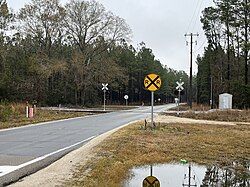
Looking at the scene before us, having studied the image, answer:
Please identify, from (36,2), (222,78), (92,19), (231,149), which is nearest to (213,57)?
(222,78)

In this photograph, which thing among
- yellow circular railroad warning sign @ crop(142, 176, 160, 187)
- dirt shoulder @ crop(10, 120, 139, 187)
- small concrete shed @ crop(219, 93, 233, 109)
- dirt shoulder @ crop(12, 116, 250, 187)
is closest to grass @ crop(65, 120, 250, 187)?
dirt shoulder @ crop(12, 116, 250, 187)

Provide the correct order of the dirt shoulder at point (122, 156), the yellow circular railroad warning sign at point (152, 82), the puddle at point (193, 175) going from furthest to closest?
the yellow circular railroad warning sign at point (152, 82) → the dirt shoulder at point (122, 156) → the puddle at point (193, 175)

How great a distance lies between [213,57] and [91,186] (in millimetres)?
76007

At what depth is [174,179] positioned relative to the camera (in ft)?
29.5

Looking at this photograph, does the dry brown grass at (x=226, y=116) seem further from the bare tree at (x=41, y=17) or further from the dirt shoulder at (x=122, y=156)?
the bare tree at (x=41, y=17)

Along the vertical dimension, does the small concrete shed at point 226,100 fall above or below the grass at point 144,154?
above

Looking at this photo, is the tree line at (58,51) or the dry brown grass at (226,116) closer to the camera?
the dry brown grass at (226,116)

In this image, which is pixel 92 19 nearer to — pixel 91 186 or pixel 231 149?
pixel 231 149

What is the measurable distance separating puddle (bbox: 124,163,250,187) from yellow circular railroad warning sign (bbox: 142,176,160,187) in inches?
3.1

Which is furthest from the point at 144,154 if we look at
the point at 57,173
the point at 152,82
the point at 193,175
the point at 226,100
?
the point at 226,100

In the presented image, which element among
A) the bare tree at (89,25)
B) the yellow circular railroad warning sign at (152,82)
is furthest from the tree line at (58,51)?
the yellow circular railroad warning sign at (152,82)

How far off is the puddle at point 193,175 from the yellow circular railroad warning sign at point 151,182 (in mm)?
79

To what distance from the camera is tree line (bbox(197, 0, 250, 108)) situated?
57812mm

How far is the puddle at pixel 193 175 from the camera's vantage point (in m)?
8.60
